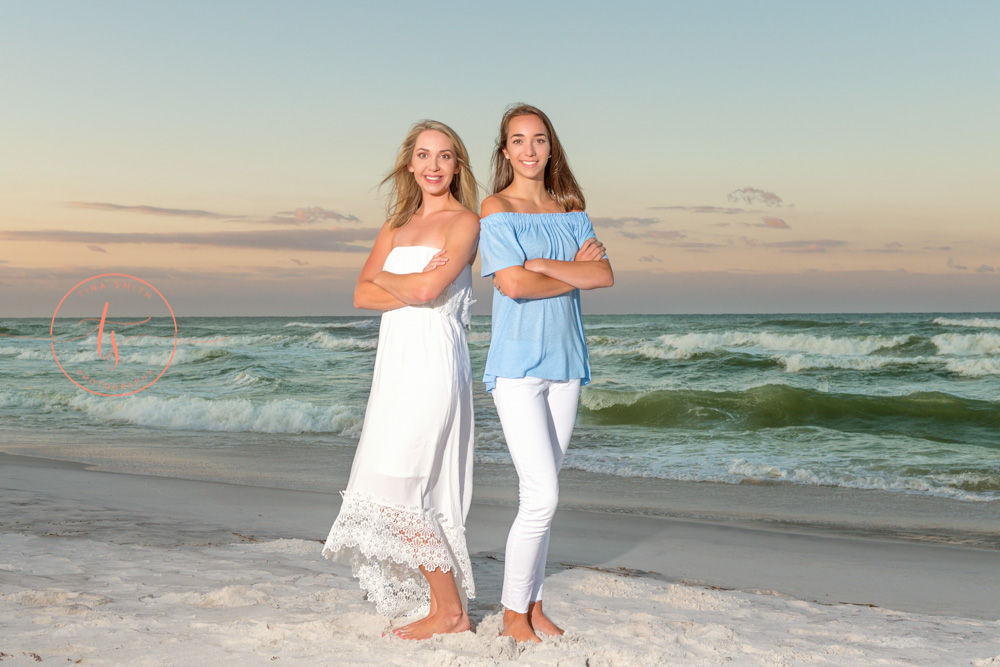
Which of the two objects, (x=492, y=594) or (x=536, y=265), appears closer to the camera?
(x=536, y=265)

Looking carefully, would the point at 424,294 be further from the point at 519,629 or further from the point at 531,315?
the point at 519,629

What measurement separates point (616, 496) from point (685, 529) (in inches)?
57.3

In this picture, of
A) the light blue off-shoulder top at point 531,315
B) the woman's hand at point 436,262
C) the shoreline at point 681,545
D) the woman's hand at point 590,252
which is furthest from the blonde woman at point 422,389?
the shoreline at point 681,545

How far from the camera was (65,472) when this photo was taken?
8.02 metres

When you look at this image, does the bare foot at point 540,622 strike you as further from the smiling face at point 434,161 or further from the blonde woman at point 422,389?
the smiling face at point 434,161

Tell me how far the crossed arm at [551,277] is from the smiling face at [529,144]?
14.4 inches

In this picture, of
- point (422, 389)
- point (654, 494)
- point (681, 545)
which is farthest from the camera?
point (654, 494)

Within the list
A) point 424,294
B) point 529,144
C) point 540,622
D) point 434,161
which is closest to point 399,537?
point 540,622

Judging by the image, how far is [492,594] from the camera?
3.97m

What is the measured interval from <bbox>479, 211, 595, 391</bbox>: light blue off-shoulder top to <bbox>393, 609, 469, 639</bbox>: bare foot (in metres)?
0.93

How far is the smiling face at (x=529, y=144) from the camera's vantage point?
3029 millimetres

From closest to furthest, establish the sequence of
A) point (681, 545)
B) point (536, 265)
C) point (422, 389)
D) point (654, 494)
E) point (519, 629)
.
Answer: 1. point (536, 265)
2. point (422, 389)
3. point (519, 629)
4. point (681, 545)
5. point (654, 494)

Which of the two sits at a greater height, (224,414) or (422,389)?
(422,389)

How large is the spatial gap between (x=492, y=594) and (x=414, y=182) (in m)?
1.94
